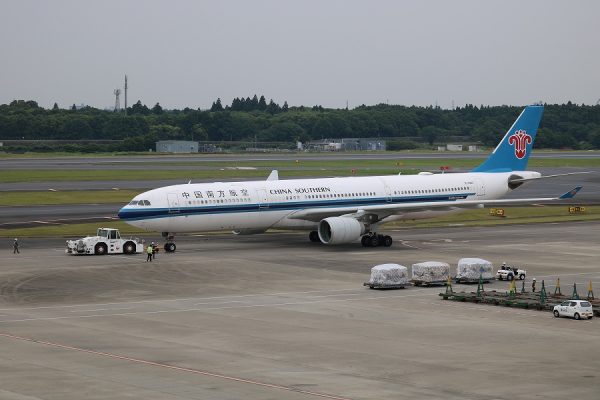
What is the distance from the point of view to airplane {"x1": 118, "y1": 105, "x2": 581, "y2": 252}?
225 feet

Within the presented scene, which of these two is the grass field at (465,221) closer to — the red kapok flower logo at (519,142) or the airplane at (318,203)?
the red kapok flower logo at (519,142)

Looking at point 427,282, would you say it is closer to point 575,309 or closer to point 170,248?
point 575,309

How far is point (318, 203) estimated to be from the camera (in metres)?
74.0

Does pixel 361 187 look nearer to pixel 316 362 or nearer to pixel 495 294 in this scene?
pixel 495 294

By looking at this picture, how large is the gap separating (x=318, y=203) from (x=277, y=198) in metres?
3.48

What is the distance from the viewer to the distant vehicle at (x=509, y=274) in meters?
57.3

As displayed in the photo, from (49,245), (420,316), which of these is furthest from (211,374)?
(49,245)

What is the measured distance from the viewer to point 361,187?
249ft

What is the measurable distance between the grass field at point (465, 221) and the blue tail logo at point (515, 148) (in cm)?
688

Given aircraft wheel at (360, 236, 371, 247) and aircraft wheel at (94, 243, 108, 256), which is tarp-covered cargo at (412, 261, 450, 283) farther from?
aircraft wheel at (94, 243, 108, 256)

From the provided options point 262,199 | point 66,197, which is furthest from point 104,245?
point 66,197

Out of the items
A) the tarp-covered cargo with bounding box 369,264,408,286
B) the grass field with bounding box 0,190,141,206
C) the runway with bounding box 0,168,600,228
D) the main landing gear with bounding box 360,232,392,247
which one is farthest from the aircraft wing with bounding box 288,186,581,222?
the grass field with bounding box 0,190,141,206

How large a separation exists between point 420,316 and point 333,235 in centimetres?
2488

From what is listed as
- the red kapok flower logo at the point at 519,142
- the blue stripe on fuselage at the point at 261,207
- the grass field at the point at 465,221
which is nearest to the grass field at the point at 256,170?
the grass field at the point at 465,221
